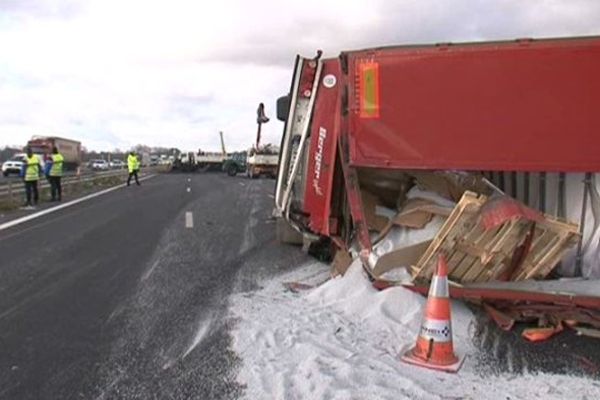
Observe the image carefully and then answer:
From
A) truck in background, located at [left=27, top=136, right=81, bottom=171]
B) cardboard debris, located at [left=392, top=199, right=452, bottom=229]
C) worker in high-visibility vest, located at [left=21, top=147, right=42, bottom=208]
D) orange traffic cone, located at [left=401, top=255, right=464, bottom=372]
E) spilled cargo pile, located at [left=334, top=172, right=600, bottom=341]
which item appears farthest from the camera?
truck in background, located at [left=27, top=136, right=81, bottom=171]

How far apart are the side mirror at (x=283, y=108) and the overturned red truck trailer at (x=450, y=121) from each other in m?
0.21

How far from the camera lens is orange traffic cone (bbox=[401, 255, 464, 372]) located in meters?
4.84

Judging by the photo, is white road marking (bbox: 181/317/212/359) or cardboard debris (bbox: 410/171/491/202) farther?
cardboard debris (bbox: 410/171/491/202)

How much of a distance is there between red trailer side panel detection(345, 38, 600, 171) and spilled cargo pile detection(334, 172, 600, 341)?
1.56 feet

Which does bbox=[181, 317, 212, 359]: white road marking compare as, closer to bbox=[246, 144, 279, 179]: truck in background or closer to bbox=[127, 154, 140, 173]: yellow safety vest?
bbox=[127, 154, 140, 173]: yellow safety vest

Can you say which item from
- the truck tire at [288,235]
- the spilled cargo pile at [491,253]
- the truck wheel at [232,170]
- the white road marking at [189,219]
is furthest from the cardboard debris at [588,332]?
the truck wheel at [232,170]

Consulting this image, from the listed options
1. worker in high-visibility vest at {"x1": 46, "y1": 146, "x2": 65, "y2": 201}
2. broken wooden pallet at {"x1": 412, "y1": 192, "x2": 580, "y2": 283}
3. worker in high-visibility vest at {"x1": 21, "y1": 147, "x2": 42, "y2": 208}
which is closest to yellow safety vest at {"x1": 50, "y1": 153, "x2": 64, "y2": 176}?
worker in high-visibility vest at {"x1": 46, "y1": 146, "x2": 65, "y2": 201}

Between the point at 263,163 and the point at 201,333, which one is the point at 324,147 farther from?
the point at 263,163

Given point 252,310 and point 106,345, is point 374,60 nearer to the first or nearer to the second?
point 252,310

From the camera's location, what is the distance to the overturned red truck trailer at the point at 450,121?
5723 mm

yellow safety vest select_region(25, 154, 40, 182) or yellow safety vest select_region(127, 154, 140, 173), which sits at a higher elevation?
yellow safety vest select_region(25, 154, 40, 182)

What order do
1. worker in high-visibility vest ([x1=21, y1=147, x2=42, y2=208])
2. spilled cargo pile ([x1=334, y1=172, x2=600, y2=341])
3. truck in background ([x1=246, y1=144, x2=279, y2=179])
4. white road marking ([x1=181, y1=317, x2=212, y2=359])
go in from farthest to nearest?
truck in background ([x1=246, y1=144, x2=279, y2=179]), worker in high-visibility vest ([x1=21, y1=147, x2=42, y2=208]), spilled cargo pile ([x1=334, y1=172, x2=600, y2=341]), white road marking ([x1=181, y1=317, x2=212, y2=359])

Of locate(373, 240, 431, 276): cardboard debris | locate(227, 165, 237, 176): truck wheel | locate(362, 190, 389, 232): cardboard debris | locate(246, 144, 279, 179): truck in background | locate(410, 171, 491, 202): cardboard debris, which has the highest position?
locate(410, 171, 491, 202): cardboard debris

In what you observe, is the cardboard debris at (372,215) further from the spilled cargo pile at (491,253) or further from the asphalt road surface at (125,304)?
the asphalt road surface at (125,304)
